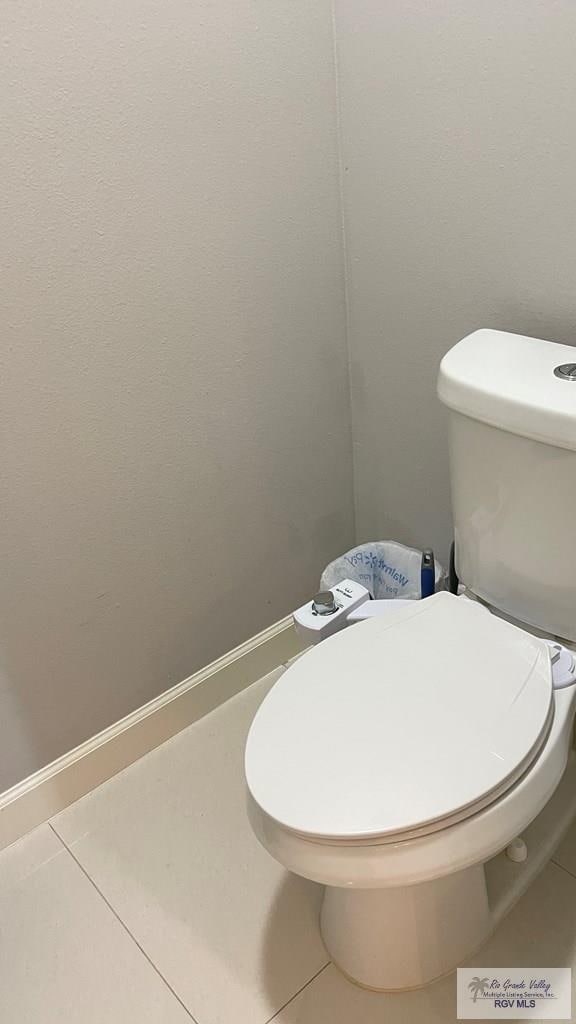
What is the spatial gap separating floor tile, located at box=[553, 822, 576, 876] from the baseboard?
0.66 m

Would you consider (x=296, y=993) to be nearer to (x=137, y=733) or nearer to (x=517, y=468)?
(x=137, y=733)

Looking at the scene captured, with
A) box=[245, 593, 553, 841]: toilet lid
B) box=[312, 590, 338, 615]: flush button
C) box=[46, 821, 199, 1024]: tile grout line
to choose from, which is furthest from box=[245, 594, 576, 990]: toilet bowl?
box=[46, 821, 199, 1024]: tile grout line

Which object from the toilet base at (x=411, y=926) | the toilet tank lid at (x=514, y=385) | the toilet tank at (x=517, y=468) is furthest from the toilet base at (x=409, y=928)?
the toilet tank lid at (x=514, y=385)

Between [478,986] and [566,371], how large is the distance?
86cm

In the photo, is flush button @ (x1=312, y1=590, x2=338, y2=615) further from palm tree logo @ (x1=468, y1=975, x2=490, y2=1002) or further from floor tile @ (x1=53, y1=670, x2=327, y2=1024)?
palm tree logo @ (x1=468, y1=975, x2=490, y2=1002)

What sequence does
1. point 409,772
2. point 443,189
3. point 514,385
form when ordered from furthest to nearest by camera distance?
point 443,189, point 514,385, point 409,772

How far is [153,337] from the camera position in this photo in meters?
1.25

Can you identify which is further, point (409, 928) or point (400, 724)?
point (409, 928)

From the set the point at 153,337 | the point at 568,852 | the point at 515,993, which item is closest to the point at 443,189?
the point at 153,337

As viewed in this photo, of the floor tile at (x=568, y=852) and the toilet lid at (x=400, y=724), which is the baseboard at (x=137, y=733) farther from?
the floor tile at (x=568, y=852)

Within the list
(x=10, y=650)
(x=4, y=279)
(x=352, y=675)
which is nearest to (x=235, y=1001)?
(x=352, y=675)

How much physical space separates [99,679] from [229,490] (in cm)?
41

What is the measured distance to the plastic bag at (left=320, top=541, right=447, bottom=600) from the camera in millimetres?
1537

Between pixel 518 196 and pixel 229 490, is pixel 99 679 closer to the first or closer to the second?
pixel 229 490
